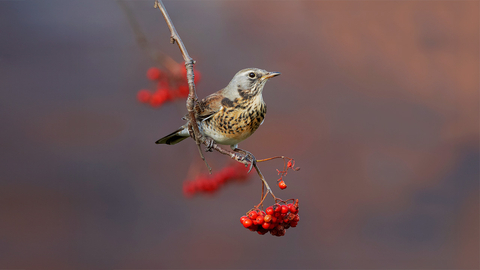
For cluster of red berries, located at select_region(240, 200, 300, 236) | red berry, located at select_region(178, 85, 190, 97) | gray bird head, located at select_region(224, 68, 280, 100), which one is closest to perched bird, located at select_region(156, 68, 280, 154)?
gray bird head, located at select_region(224, 68, 280, 100)

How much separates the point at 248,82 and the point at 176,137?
13.4 inches

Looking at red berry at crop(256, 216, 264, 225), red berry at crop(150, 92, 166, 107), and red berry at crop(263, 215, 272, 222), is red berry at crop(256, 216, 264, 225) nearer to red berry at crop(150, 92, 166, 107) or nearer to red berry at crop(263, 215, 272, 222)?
red berry at crop(263, 215, 272, 222)

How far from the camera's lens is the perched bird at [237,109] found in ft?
3.87

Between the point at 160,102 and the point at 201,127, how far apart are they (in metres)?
0.23

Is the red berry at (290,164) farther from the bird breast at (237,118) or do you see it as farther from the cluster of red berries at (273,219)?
Result: the bird breast at (237,118)

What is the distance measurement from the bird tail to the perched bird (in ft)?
0.28

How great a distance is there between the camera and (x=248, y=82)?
1183 millimetres

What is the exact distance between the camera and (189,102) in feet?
2.81

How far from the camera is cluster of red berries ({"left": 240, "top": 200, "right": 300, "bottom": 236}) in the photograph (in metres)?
0.98

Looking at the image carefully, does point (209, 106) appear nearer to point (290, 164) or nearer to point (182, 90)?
point (182, 90)

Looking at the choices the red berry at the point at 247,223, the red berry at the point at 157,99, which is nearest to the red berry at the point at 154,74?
the red berry at the point at 157,99

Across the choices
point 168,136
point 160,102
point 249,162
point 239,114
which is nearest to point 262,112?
point 239,114

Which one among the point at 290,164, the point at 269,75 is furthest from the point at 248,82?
the point at 290,164

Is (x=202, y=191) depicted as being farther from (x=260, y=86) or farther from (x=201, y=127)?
(x=260, y=86)
